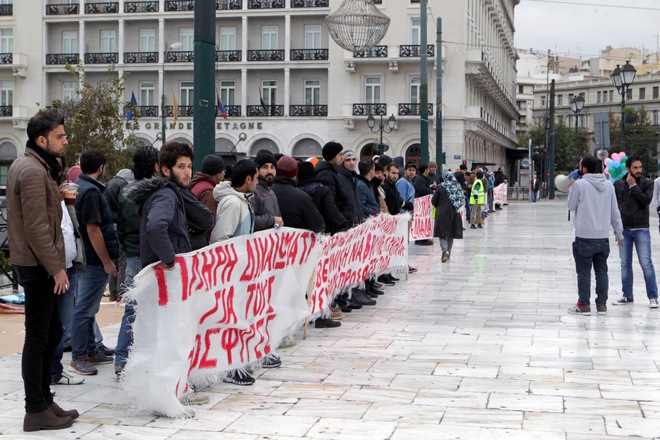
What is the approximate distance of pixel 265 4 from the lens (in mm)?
55375

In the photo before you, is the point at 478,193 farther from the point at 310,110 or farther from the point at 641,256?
the point at 310,110

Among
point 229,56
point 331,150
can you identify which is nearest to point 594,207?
point 331,150

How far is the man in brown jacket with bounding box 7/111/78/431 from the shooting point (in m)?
5.91

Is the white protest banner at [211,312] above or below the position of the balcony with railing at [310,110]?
below

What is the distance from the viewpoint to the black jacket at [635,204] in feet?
38.5

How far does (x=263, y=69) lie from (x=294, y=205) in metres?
47.4

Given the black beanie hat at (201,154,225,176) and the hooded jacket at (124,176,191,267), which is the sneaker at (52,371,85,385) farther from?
the black beanie hat at (201,154,225,176)

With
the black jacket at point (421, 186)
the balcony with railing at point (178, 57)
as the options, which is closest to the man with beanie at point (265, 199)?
the black jacket at point (421, 186)

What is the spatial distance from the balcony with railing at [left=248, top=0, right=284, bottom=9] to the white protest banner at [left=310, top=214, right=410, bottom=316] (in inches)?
1669

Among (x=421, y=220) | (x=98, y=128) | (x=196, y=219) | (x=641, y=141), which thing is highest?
(x=641, y=141)

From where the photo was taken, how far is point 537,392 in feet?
23.5

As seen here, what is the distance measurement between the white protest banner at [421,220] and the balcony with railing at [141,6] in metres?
39.2

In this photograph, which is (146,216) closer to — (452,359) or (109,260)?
(109,260)

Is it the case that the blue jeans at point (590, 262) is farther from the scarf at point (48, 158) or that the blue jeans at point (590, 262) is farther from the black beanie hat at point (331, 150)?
the scarf at point (48, 158)
